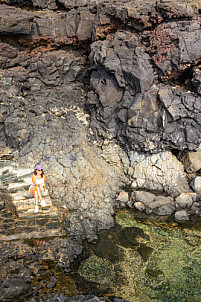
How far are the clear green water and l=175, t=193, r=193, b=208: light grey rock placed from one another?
1471 millimetres

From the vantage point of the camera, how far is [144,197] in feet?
43.1

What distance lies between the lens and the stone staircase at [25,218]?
9852 millimetres

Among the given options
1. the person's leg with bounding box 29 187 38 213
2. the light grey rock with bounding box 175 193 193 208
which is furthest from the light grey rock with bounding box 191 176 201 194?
the person's leg with bounding box 29 187 38 213

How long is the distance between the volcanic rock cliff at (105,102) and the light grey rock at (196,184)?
0.37 meters

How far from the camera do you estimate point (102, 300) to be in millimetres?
7398

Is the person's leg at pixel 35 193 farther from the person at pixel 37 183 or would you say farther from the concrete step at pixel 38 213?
the concrete step at pixel 38 213

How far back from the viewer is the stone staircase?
9.85 m

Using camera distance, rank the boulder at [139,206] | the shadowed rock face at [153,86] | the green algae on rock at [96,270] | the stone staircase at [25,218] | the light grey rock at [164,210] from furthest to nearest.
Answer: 1. the shadowed rock face at [153,86]
2. the boulder at [139,206]
3. the light grey rock at [164,210]
4. the stone staircase at [25,218]
5. the green algae on rock at [96,270]

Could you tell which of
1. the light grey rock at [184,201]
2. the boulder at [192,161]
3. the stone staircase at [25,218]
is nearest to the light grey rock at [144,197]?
the light grey rock at [184,201]

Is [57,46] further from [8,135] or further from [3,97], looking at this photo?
[8,135]

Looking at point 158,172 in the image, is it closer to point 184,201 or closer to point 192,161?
point 192,161

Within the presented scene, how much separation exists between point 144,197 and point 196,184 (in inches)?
116

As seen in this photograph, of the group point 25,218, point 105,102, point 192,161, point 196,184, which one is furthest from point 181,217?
point 105,102

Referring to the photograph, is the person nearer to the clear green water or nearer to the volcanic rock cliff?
the volcanic rock cliff
